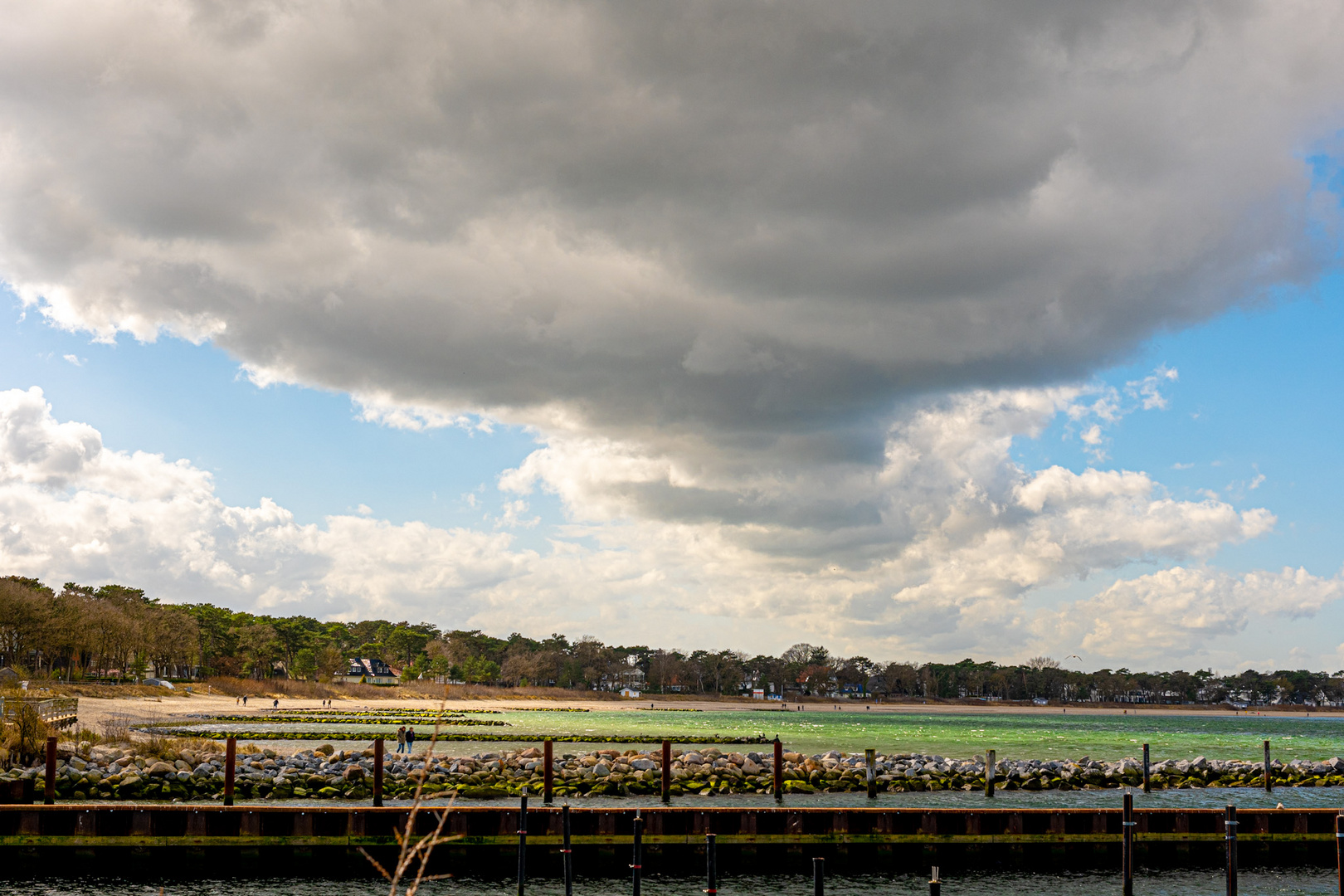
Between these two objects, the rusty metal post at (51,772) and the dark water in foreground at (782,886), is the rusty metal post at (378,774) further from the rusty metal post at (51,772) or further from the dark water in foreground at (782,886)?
the rusty metal post at (51,772)

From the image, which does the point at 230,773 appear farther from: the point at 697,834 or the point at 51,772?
the point at 697,834

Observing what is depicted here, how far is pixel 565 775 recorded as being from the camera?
37688 mm

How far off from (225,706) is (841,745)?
72.8 m

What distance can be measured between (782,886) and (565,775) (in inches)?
577

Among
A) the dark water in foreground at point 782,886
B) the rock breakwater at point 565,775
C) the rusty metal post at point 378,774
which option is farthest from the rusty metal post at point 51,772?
the rusty metal post at point 378,774

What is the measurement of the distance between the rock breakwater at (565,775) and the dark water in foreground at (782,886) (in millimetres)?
6160

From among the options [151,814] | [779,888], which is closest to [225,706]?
[151,814]

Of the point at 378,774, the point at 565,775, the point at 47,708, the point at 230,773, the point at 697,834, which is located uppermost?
the point at 230,773

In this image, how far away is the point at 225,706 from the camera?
11112 cm

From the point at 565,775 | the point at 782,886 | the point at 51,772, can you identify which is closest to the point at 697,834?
the point at 782,886

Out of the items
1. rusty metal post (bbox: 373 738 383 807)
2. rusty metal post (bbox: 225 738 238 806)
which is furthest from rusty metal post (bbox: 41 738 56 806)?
rusty metal post (bbox: 373 738 383 807)

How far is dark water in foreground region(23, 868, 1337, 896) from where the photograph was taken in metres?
23.7

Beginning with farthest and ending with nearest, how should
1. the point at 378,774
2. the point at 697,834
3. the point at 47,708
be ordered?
1. the point at 47,708
2. the point at 378,774
3. the point at 697,834

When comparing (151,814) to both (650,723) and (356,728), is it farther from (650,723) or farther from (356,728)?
(650,723)
